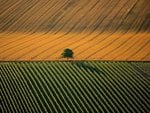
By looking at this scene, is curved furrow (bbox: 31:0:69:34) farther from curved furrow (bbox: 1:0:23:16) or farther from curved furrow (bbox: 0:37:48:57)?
curved furrow (bbox: 1:0:23:16)

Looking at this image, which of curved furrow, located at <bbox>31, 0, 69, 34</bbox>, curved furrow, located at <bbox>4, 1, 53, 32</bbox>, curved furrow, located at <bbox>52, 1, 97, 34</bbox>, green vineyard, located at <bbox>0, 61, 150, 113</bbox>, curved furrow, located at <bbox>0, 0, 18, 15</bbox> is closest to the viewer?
green vineyard, located at <bbox>0, 61, 150, 113</bbox>

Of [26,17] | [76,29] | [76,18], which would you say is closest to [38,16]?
[26,17]

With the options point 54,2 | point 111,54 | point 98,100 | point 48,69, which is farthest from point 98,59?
point 54,2

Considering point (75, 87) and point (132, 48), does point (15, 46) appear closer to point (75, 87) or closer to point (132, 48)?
point (132, 48)

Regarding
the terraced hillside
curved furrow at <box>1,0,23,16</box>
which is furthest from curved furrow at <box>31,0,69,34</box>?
curved furrow at <box>1,0,23,16</box>

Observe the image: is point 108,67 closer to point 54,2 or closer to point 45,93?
point 45,93

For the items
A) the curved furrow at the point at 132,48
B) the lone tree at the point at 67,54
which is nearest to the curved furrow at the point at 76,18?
the lone tree at the point at 67,54
